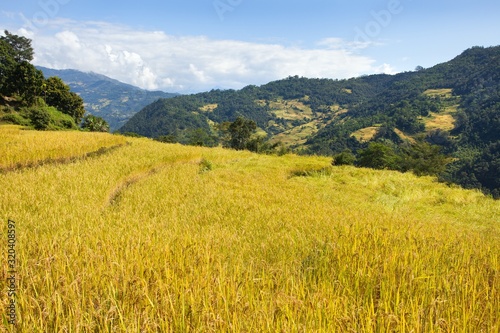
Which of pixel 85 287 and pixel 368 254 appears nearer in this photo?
pixel 85 287

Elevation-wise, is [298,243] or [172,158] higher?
[172,158]

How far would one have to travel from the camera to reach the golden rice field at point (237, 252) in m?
2.30

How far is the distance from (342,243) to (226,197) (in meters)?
4.73

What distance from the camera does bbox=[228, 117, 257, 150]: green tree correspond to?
244 ft

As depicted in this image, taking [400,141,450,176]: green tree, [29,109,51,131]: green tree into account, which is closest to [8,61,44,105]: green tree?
[29,109,51,131]: green tree

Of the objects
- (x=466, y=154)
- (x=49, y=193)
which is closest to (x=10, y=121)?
(x=49, y=193)

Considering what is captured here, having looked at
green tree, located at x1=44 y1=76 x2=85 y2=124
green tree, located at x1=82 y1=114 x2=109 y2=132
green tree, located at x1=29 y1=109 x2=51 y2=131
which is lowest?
green tree, located at x1=29 y1=109 x2=51 y2=131

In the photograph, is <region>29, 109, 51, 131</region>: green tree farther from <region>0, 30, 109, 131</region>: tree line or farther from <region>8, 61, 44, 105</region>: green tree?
<region>8, 61, 44, 105</region>: green tree

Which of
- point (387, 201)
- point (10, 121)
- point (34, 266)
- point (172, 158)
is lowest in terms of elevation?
point (387, 201)

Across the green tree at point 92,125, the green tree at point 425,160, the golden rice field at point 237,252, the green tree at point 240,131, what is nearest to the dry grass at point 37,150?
the golden rice field at point 237,252

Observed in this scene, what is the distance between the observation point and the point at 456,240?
5305 mm

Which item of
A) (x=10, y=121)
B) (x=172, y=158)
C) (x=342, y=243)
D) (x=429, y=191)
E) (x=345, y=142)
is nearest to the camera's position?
(x=342, y=243)

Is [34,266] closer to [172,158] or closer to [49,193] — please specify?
[49,193]

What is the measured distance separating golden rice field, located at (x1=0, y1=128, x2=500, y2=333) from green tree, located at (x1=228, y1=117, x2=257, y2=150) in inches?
2417
